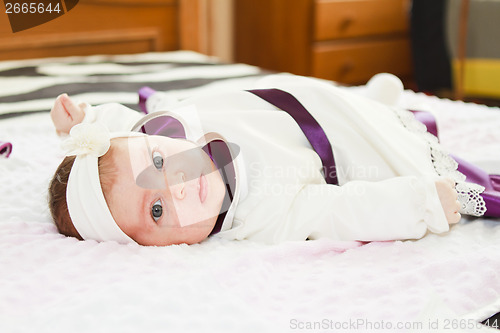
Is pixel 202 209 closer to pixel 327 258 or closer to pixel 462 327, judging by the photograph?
pixel 327 258

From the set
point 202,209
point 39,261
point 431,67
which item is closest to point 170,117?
point 202,209

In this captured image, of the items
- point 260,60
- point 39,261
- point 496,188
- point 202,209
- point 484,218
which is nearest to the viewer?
point 39,261

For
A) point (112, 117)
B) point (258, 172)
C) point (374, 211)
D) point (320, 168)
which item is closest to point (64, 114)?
point (112, 117)

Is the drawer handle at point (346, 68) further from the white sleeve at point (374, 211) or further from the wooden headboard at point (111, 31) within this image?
the white sleeve at point (374, 211)

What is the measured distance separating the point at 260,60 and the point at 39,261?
245cm

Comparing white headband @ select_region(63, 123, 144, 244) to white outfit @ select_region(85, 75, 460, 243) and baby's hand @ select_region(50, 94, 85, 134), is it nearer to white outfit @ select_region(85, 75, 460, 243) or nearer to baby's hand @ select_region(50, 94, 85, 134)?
white outfit @ select_region(85, 75, 460, 243)

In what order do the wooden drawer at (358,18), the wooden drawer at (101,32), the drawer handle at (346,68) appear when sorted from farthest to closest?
A: 1. the drawer handle at (346,68)
2. the wooden drawer at (358,18)
3. the wooden drawer at (101,32)

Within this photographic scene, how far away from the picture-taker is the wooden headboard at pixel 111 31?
2.07 metres

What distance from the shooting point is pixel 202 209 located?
92 centimetres

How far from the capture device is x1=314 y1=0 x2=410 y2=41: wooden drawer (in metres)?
2.89

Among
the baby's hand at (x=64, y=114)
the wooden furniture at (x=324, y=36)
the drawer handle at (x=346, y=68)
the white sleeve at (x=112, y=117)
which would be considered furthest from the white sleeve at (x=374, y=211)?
the drawer handle at (x=346, y=68)

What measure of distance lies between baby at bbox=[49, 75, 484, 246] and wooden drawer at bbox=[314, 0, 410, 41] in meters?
1.77

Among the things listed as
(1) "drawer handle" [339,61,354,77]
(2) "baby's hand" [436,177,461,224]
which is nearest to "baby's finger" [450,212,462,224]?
(2) "baby's hand" [436,177,461,224]

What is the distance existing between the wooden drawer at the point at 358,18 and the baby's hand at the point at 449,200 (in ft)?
6.78
